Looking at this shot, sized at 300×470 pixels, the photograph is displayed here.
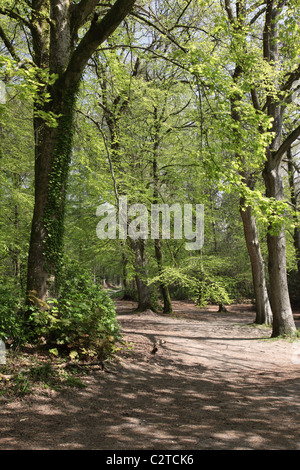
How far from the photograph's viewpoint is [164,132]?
1416 cm

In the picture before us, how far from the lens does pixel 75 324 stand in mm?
5656

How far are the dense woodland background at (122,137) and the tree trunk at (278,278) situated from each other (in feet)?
0.10

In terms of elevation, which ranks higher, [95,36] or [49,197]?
[95,36]

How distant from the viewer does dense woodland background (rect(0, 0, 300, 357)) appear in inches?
229

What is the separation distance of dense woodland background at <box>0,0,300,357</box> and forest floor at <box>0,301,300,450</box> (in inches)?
40.2

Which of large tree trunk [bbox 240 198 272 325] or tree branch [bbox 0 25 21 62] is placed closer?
tree branch [bbox 0 25 21 62]

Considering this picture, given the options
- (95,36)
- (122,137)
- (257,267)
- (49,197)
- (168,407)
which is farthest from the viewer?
(122,137)

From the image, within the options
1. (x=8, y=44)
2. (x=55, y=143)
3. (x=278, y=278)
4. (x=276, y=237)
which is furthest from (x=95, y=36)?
(x=278, y=278)

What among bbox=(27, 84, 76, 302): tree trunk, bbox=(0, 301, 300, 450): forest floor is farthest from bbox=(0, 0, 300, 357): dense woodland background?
bbox=(0, 301, 300, 450): forest floor

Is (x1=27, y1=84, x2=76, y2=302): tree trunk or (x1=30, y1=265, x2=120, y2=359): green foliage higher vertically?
(x1=27, y1=84, x2=76, y2=302): tree trunk

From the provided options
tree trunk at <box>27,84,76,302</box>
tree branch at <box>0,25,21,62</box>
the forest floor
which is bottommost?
the forest floor

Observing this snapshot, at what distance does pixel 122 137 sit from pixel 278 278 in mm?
7591

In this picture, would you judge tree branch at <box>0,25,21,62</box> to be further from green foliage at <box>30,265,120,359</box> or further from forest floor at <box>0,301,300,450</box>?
forest floor at <box>0,301,300,450</box>

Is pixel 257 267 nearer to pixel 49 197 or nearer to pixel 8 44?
pixel 49 197
